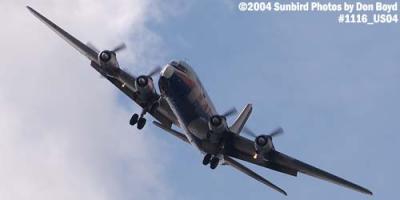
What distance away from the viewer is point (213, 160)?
45.5 meters

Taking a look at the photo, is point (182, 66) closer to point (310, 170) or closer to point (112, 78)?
point (112, 78)

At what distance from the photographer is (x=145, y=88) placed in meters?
44.3

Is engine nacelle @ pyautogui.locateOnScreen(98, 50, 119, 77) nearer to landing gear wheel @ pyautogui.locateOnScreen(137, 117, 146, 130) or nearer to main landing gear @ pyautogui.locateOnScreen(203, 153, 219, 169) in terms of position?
landing gear wheel @ pyautogui.locateOnScreen(137, 117, 146, 130)

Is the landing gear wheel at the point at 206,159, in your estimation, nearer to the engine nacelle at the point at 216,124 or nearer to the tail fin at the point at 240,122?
the tail fin at the point at 240,122

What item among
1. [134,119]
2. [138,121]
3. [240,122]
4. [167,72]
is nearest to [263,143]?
[240,122]

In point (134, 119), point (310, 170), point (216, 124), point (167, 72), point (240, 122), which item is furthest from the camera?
point (310, 170)

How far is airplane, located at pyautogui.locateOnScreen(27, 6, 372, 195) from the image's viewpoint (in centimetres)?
4238

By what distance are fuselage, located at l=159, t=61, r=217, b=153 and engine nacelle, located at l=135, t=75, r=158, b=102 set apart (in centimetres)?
243

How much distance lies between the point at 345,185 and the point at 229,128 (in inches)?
389

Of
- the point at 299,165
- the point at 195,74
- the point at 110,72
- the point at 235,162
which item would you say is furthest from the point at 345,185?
the point at 110,72

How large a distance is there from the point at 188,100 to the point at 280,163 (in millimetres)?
9196

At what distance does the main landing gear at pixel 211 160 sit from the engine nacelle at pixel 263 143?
3436 mm

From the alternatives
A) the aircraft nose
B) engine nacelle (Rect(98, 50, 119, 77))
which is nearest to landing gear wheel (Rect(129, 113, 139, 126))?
engine nacelle (Rect(98, 50, 119, 77))

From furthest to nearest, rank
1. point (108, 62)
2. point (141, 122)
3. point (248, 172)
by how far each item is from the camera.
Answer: point (141, 122) → point (108, 62) → point (248, 172)
